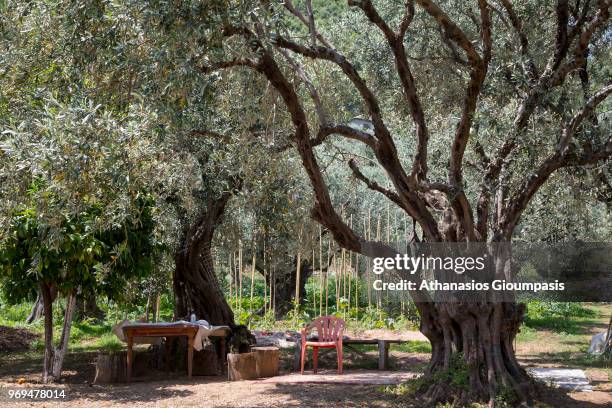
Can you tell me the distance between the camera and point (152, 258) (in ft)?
32.0

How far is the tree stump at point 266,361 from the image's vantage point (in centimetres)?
1016

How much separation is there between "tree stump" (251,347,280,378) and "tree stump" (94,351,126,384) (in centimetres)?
174

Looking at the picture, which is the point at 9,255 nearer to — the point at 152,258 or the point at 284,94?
the point at 152,258

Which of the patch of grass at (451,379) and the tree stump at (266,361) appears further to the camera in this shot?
the tree stump at (266,361)

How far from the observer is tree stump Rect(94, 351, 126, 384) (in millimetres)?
9856

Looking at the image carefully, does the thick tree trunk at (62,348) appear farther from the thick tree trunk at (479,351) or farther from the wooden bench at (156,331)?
the thick tree trunk at (479,351)

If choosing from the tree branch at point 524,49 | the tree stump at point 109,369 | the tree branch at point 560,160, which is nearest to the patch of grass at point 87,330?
the tree stump at point 109,369

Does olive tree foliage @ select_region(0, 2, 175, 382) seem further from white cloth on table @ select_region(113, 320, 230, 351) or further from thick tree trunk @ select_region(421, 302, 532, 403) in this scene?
thick tree trunk @ select_region(421, 302, 532, 403)

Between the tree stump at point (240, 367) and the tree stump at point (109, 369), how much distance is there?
1396 mm

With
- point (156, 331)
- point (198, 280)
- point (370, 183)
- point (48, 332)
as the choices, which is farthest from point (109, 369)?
point (370, 183)

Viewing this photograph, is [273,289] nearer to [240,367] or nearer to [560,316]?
[240,367]

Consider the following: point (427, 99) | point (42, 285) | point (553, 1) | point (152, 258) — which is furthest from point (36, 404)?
point (553, 1)

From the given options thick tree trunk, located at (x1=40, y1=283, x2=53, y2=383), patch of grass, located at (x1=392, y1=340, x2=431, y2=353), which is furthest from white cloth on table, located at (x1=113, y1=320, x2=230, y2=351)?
patch of grass, located at (x1=392, y1=340, x2=431, y2=353)

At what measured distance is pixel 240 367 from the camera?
32.8 ft
